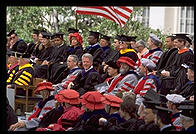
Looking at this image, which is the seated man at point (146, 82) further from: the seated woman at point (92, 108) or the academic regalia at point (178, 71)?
the seated woman at point (92, 108)

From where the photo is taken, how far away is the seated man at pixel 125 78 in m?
11.6

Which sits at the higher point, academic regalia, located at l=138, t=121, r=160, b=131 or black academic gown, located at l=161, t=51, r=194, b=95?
black academic gown, located at l=161, t=51, r=194, b=95

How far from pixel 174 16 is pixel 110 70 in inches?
520

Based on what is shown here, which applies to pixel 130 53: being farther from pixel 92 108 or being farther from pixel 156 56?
pixel 92 108

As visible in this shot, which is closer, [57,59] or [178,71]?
[178,71]

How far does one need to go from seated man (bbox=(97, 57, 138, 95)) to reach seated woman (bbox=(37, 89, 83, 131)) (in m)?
1.53

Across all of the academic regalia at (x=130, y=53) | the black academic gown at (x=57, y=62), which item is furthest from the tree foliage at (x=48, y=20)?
the academic regalia at (x=130, y=53)

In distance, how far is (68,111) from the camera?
10.1 m

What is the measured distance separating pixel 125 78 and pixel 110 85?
469 millimetres

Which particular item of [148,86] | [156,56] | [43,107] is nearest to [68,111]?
[43,107]

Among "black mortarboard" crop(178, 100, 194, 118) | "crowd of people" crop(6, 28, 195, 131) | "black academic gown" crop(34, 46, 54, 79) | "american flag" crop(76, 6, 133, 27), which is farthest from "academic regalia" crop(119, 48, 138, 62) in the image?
"black mortarboard" crop(178, 100, 194, 118)

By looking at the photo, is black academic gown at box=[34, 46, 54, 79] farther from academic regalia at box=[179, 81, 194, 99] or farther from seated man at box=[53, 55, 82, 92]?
academic regalia at box=[179, 81, 194, 99]

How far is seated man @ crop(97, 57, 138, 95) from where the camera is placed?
456 inches

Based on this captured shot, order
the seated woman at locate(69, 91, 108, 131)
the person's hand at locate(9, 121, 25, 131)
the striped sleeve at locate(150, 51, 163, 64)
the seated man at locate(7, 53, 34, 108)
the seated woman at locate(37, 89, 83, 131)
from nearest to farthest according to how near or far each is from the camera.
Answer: the seated woman at locate(69, 91, 108, 131), the seated woman at locate(37, 89, 83, 131), the person's hand at locate(9, 121, 25, 131), the striped sleeve at locate(150, 51, 163, 64), the seated man at locate(7, 53, 34, 108)
